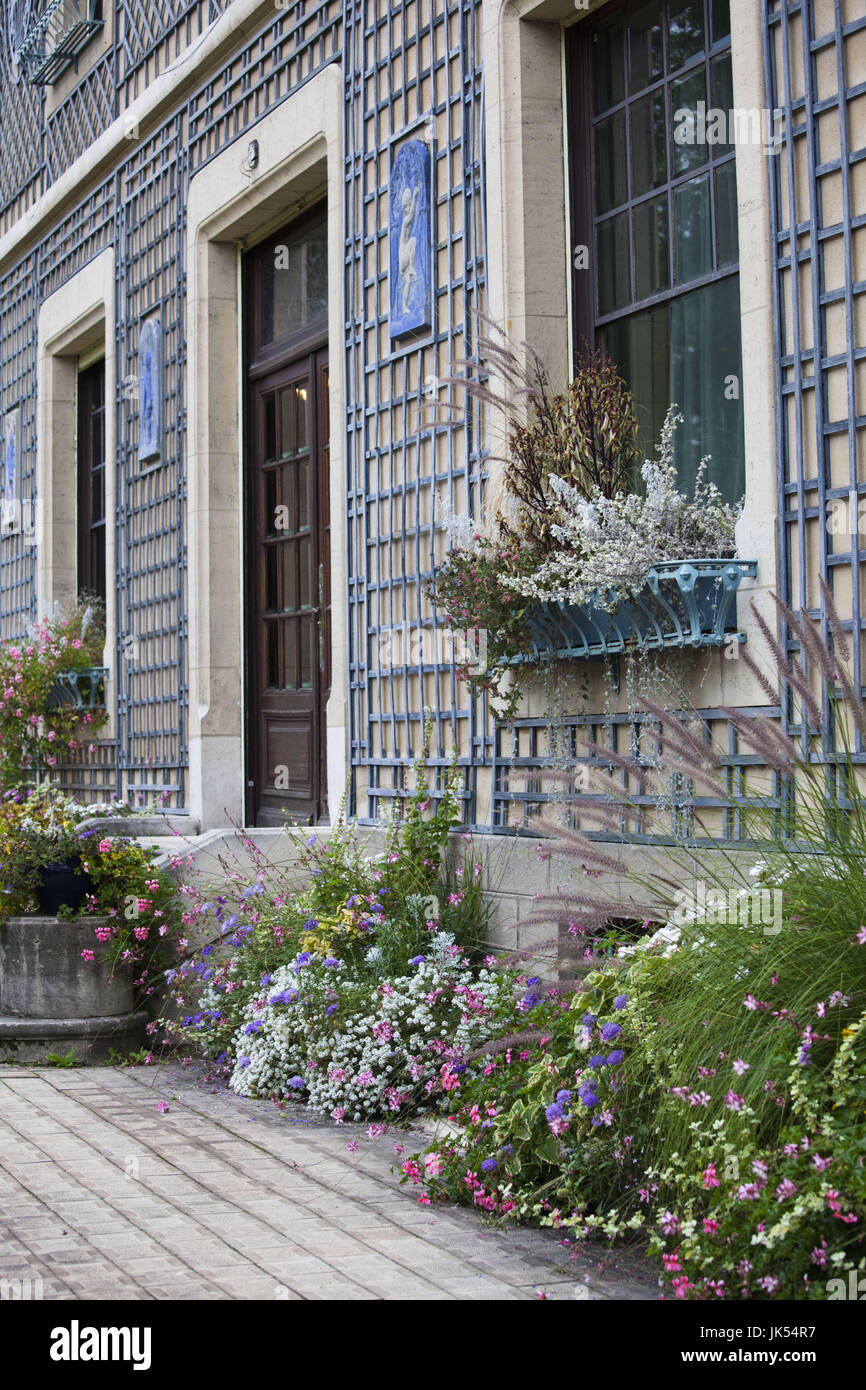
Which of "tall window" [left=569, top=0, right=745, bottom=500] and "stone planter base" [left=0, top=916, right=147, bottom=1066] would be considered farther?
"stone planter base" [left=0, top=916, right=147, bottom=1066]

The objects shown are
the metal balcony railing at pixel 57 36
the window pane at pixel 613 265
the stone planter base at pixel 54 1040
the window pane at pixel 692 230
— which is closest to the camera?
the window pane at pixel 692 230

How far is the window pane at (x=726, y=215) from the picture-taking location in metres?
5.12

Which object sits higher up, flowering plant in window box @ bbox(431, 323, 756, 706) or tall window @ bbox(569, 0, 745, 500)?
tall window @ bbox(569, 0, 745, 500)

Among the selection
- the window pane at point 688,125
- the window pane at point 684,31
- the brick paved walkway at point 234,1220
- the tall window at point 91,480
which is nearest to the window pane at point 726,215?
the window pane at point 688,125

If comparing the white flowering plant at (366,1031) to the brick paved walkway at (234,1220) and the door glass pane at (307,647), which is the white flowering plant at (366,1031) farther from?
the door glass pane at (307,647)

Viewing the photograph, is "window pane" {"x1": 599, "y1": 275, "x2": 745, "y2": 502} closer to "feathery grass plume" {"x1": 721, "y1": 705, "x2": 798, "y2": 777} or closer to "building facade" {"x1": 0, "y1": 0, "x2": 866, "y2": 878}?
"building facade" {"x1": 0, "y1": 0, "x2": 866, "y2": 878}

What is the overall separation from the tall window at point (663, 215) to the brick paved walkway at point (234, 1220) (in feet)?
8.51

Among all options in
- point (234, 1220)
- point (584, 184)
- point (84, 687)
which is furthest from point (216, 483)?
point (234, 1220)

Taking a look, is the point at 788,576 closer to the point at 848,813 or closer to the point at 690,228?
the point at 848,813

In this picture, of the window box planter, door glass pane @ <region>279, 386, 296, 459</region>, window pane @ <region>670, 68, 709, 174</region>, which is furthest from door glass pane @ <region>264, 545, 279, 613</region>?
window pane @ <region>670, 68, 709, 174</region>

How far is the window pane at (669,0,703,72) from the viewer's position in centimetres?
533

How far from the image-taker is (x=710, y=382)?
527 cm

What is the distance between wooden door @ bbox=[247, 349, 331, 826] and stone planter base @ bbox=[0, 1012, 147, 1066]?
1.73 m
